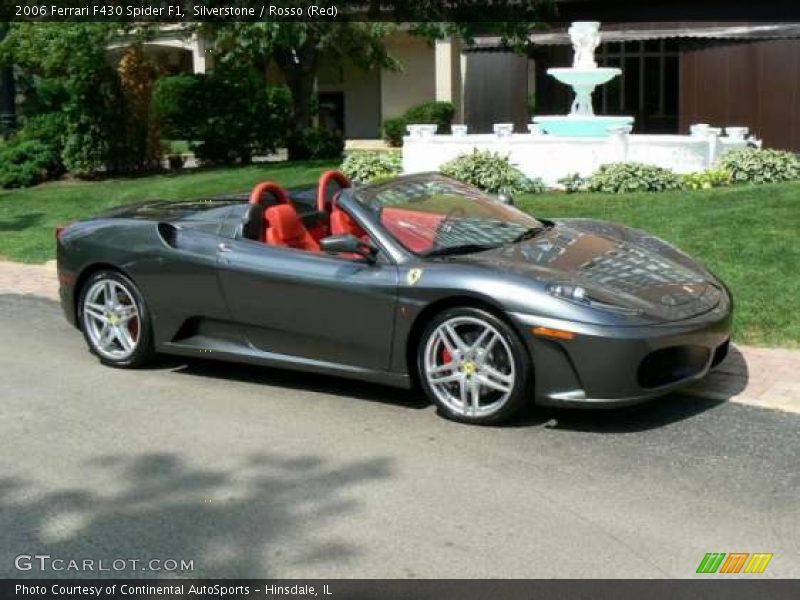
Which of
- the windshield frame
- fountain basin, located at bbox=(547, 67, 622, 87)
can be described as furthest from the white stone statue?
the windshield frame

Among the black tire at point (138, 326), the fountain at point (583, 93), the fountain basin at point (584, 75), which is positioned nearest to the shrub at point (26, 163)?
the fountain at point (583, 93)

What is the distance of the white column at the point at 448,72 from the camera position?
30938 millimetres

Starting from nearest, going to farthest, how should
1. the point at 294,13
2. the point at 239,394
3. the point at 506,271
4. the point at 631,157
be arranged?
the point at 506,271 → the point at 239,394 → the point at 631,157 → the point at 294,13

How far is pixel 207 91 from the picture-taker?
2122cm

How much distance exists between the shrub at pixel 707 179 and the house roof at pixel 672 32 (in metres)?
8.32

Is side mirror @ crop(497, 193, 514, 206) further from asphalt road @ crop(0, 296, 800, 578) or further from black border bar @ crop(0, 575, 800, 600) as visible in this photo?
black border bar @ crop(0, 575, 800, 600)

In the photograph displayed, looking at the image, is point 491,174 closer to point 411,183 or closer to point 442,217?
point 411,183

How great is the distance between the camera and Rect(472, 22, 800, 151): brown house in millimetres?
20344

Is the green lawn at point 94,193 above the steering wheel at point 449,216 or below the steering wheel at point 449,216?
below

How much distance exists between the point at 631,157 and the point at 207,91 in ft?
33.4

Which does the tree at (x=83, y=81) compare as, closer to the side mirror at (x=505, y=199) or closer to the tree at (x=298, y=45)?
the tree at (x=298, y=45)

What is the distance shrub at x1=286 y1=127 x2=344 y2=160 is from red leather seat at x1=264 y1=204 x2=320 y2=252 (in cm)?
→ 1491

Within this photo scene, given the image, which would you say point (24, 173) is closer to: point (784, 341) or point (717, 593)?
point (784, 341)

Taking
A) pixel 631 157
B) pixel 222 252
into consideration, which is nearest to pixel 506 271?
→ pixel 222 252
